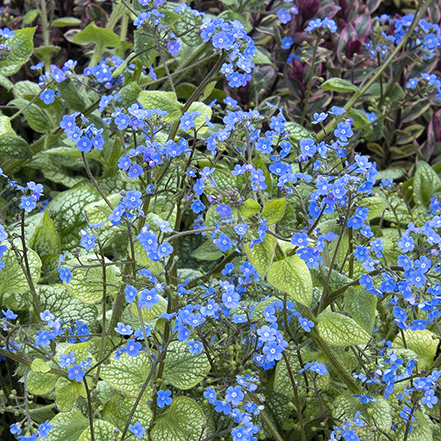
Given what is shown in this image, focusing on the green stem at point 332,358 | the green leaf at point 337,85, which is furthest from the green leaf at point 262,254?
the green leaf at point 337,85

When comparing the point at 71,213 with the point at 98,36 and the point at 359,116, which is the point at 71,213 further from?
the point at 359,116

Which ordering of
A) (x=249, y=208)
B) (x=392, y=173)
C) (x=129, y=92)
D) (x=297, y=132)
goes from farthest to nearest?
(x=392, y=173), (x=129, y=92), (x=297, y=132), (x=249, y=208)

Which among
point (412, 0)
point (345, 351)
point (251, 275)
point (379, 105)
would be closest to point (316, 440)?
point (345, 351)

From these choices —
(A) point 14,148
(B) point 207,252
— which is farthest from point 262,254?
(A) point 14,148

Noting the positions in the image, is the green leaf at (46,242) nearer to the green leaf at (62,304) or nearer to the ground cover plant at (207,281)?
the ground cover plant at (207,281)

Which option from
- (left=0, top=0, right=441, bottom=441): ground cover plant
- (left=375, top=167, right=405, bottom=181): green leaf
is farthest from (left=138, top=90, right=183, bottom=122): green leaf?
(left=375, top=167, right=405, bottom=181): green leaf

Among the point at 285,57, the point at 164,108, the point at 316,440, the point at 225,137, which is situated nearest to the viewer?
the point at 225,137

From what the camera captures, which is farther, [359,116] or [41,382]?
[359,116]

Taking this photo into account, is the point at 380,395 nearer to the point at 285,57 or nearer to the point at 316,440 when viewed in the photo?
the point at 316,440
